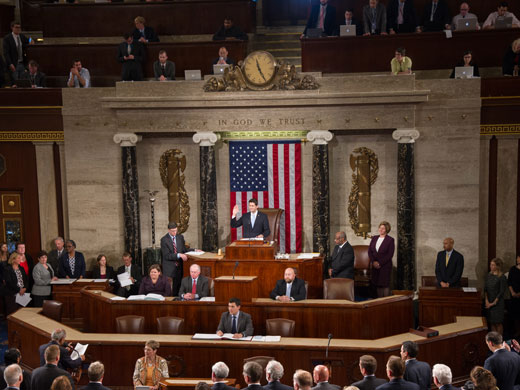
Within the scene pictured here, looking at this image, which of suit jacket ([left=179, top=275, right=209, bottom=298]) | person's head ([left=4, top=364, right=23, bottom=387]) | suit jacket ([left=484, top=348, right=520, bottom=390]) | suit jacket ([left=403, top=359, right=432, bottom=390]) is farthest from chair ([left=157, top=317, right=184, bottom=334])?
suit jacket ([left=484, top=348, right=520, bottom=390])

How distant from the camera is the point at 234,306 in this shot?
988 centimetres

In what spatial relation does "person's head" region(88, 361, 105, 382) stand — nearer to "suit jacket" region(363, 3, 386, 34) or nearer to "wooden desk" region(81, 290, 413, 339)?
"wooden desk" region(81, 290, 413, 339)

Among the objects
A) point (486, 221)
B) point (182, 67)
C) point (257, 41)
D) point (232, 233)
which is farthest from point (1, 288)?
point (486, 221)

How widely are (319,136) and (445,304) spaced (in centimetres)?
418

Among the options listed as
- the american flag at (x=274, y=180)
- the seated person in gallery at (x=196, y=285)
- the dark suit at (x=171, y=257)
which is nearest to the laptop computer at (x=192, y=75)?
the american flag at (x=274, y=180)

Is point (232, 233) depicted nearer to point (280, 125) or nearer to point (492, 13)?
point (280, 125)

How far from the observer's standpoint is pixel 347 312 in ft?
34.2

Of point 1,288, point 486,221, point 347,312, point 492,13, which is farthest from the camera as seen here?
point 492,13

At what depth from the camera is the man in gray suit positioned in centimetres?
1445

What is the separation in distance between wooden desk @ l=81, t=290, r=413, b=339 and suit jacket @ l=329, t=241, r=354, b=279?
1633 mm

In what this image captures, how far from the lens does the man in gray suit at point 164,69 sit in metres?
14.5

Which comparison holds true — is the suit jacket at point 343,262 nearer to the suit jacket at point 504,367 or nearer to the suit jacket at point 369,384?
the suit jacket at point 504,367

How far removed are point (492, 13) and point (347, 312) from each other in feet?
27.1

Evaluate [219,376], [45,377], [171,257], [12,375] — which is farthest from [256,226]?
[12,375]
